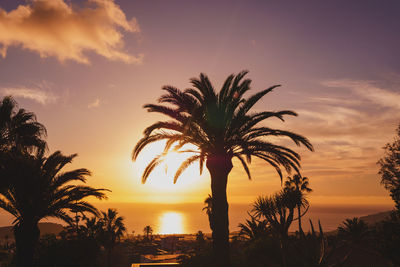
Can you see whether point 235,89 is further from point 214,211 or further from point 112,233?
point 112,233

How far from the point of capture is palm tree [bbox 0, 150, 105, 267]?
13.1m

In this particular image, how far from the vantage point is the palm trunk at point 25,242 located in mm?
13164

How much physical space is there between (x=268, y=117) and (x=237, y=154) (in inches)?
100

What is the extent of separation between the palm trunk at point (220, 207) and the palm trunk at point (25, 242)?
846 centimetres

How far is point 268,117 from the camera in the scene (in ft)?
50.1

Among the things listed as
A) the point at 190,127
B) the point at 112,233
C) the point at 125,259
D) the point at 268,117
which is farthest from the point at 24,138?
the point at 125,259

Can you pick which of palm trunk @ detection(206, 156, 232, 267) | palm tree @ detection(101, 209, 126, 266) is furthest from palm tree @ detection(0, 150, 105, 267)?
palm tree @ detection(101, 209, 126, 266)

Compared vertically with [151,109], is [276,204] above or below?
below

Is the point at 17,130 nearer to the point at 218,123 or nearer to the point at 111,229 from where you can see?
the point at 218,123

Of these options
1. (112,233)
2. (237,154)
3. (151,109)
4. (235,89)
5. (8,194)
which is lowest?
(112,233)

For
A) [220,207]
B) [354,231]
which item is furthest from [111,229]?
[354,231]

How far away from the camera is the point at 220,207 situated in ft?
48.4

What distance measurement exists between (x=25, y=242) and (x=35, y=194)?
215 cm

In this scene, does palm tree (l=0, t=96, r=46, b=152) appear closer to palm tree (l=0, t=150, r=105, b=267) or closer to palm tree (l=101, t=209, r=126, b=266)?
palm tree (l=0, t=150, r=105, b=267)
